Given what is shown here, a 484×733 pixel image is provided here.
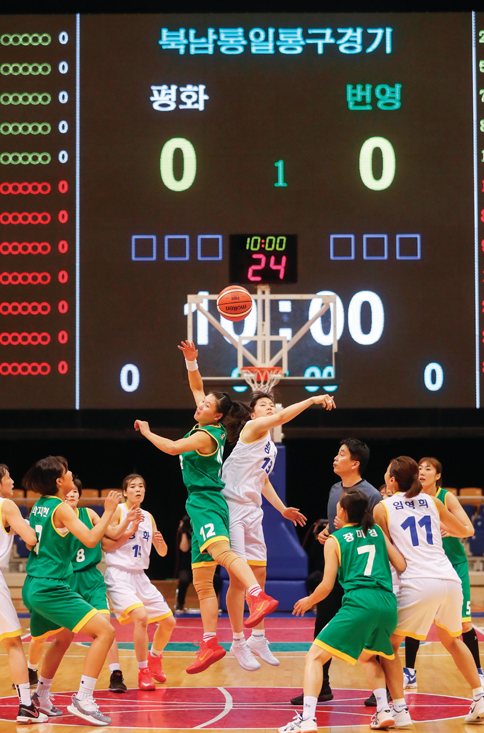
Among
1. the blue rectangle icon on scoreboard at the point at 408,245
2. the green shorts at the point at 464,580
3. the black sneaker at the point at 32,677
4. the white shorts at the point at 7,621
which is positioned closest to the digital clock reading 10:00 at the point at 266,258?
the blue rectangle icon on scoreboard at the point at 408,245

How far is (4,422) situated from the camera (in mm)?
10891

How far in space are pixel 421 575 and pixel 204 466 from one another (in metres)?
1.50

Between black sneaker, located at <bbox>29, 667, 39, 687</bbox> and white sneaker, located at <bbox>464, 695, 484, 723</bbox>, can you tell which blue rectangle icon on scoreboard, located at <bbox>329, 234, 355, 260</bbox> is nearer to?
black sneaker, located at <bbox>29, 667, 39, 687</bbox>

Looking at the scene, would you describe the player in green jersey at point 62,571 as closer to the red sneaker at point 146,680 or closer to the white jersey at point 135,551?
the red sneaker at point 146,680

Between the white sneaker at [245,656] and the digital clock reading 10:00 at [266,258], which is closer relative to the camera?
the white sneaker at [245,656]

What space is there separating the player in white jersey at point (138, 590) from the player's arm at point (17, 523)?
1113mm

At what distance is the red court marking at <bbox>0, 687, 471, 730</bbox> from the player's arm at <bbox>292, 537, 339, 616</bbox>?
38.8 inches

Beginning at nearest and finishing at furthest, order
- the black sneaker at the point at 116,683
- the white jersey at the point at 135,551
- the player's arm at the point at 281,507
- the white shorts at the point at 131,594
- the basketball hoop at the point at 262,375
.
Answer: the player's arm at the point at 281,507 → the black sneaker at the point at 116,683 → the white shorts at the point at 131,594 → the white jersey at the point at 135,551 → the basketball hoop at the point at 262,375

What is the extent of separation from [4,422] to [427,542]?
6.53 metres

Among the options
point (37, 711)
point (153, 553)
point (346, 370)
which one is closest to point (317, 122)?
point (346, 370)

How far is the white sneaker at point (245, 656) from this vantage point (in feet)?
19.1

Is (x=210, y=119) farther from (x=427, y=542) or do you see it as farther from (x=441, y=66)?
(x=427, y=542)

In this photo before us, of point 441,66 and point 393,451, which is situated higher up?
point 441,66

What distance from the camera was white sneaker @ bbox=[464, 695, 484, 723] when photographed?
573 cm
